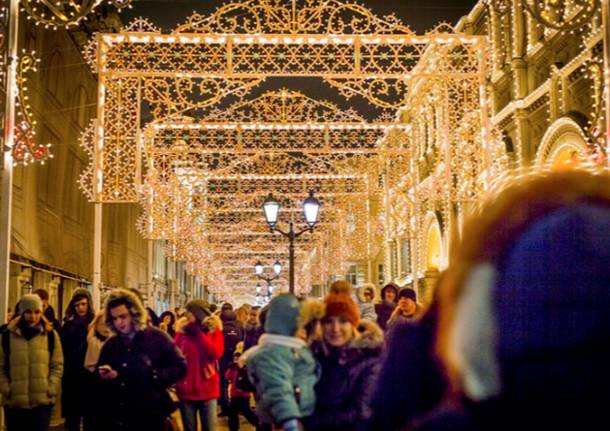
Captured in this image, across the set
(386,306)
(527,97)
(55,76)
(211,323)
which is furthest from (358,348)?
(55,76)

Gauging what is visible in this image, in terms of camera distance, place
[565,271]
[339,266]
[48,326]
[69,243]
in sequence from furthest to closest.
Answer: [339,266]
[69,243]
[48,326]
[565,271]

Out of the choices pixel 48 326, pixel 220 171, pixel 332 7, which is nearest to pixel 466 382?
pixel 48 326

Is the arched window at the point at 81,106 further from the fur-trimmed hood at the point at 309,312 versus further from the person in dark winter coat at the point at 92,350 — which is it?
the fur-trimmed hood at the point at 309,312

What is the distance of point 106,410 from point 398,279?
40432 millimetres

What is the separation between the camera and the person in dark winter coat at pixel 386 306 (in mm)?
14008

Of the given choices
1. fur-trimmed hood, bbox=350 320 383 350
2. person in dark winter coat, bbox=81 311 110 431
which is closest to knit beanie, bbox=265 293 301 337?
fur-trimmed hood, bbox=350 320 383 350

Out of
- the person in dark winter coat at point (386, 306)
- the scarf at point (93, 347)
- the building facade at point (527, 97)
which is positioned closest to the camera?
the scarf at point (93, 347)

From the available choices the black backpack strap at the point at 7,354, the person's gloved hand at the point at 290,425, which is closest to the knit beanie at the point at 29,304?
the black backpack strap at the point at 7,354

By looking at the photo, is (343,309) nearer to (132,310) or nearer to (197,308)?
(132,310)

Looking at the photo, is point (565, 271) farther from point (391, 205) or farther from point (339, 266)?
point (339, 266)

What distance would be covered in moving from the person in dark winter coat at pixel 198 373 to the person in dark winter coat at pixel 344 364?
4000mm

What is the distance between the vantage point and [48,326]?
9.30 metres

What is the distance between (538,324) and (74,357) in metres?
10.2

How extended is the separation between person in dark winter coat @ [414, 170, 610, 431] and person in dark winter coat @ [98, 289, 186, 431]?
6.11 meters
